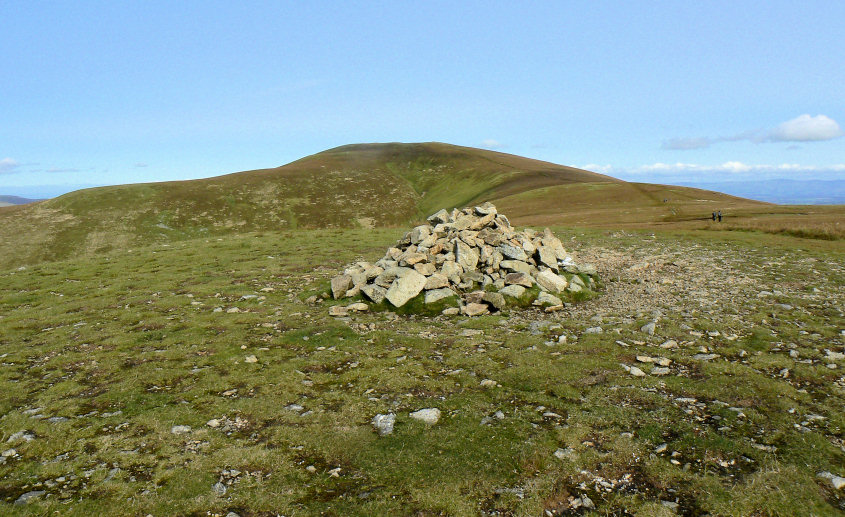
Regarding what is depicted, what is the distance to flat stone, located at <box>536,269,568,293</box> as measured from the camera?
71.3ft

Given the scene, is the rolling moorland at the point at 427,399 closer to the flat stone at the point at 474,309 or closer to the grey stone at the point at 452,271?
the flat stone at the point at 474,309

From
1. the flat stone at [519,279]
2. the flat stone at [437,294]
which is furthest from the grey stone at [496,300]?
the flat stone at [437,294]

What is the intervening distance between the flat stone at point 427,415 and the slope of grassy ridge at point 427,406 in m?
0.28

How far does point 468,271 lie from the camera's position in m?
22.9

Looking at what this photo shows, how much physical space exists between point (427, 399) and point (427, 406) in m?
0.42

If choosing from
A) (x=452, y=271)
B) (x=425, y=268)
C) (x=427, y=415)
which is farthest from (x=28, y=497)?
(x=452, y=271)

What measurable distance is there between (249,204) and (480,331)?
464ft

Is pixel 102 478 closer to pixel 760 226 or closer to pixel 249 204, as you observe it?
pixel 760 226

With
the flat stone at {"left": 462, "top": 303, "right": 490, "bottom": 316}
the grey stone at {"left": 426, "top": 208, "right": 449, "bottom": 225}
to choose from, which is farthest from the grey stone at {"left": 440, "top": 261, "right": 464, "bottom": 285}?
the grey stone at {"left": 426, "top": 208, "right": 449, "bottom": 225}

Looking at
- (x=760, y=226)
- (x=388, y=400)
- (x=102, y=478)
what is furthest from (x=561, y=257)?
(x=760, y=226)

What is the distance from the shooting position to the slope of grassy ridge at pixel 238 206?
113m

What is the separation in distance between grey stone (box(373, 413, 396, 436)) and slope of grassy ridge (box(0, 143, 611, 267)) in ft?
407

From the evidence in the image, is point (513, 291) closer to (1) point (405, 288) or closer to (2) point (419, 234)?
(1) point (405, 288)

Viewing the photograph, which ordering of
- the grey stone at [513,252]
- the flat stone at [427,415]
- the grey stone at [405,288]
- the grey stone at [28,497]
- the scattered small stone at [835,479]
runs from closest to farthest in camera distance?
the grey stone at [28,497] → the scattered small stone at [835,479] → the flat stone at [427,415] → the grey stone at [405,288] → the grey stone at [513,252]
